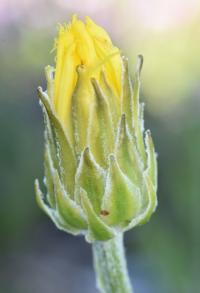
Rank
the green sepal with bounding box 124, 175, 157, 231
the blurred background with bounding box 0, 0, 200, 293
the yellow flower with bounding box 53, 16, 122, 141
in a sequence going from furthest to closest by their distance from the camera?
1. the blurred background with bounding box 0, 0, 200, 293
2. the green sepal with bounding box 124, 175, 157, 231
3. the yellow flower with bounding box 53, 16, 122, 141

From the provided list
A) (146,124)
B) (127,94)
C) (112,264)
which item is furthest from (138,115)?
(146,124)

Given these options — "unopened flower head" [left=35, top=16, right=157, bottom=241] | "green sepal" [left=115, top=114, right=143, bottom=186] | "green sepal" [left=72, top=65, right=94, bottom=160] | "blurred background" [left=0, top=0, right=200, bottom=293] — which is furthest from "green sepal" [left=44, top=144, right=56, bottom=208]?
"blurred background" [left=0, top=0, right=200, bottom=293]

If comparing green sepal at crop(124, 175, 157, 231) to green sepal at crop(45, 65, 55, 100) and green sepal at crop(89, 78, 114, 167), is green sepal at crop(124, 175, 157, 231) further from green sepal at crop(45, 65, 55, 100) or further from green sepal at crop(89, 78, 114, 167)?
green sepal at crop(45, 65, 55, 100)

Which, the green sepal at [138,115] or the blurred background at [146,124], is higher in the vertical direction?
the green sepal at [138,115]

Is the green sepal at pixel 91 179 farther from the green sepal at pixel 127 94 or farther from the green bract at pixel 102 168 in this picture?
the green sepal at pixel 127 94

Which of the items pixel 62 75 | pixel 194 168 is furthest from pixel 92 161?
pixel 194 168

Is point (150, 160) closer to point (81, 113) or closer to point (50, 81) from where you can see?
point (81, 113)

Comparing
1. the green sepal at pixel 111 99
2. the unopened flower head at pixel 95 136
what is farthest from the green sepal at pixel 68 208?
the green sepal at pixel 111 99
